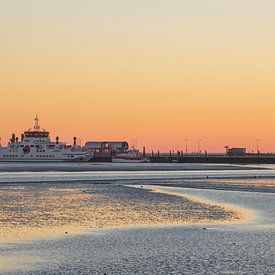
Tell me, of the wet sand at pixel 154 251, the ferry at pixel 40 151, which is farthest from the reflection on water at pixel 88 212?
the ferry at pixel 40 151

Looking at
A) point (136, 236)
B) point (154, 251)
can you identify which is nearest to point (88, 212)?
point (136, 236)

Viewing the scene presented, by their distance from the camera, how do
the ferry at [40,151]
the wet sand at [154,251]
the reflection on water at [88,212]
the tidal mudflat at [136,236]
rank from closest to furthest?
the wet sand at [154,251] < the tidal mudflat at [136,236] < the reflection on water at [88,212] < the ferry at [40,151]

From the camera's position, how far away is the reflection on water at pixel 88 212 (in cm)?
1826

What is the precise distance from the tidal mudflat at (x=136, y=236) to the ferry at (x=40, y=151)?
4370 inches

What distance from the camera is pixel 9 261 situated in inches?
506

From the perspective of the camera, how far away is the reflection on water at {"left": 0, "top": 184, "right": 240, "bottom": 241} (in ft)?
59.9

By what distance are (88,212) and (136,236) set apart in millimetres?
6070

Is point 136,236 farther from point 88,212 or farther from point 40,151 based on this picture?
point 40,151

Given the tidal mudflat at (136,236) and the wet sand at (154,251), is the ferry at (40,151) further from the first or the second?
the wet sand at (154,251)

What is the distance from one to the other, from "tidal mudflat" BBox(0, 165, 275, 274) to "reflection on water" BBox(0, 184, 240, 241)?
0.03 m

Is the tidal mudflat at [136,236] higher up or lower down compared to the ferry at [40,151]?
lower down

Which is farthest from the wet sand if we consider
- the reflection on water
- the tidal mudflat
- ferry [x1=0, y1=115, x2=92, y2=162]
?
ferry [x1=0, y1=115, x2=92, y2=162]

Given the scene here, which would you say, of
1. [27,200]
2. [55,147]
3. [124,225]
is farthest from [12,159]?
[124,225]

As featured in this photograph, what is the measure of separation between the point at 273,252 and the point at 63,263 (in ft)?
16.1
